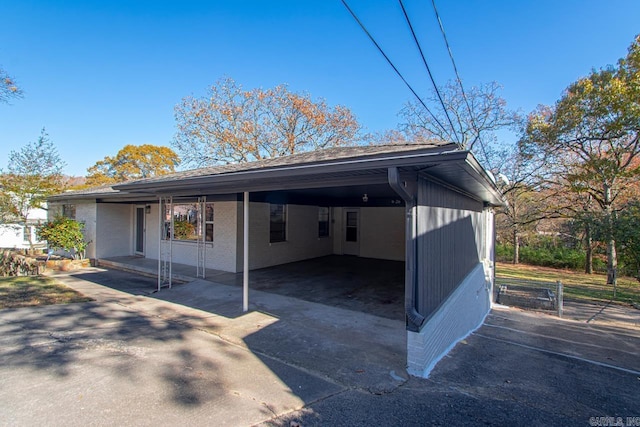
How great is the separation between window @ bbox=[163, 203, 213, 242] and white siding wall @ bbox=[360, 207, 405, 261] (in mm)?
6336

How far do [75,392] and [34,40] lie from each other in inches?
422

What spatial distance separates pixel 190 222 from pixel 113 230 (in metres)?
4.03

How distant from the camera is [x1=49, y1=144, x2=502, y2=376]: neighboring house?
3619 millimetres

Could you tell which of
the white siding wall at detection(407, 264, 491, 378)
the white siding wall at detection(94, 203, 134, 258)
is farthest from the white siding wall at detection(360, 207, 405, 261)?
the white siding wall at detection(94, 203, 134, 258)

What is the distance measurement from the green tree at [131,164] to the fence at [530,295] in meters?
26.1

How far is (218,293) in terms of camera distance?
7.07 m

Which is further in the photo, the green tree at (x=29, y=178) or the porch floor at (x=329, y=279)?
the green tree at (x=29, y=178)

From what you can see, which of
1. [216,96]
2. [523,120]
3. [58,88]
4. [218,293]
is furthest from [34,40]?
[523,120]

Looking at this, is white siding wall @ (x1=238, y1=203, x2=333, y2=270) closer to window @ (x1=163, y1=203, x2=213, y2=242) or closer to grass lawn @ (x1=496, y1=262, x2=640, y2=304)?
window @ (x1=163, y1=203, x2=213, y2=242)

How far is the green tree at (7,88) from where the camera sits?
27.4 feet

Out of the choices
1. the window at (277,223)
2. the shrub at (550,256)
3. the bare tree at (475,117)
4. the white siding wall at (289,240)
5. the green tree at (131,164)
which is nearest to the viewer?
the white siding wall at (289,240)

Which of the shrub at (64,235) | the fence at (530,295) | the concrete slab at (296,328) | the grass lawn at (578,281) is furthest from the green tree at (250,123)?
the concrete slab at (296,328)

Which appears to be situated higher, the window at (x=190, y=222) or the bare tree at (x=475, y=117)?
the bare tree at (x=475, y=117)

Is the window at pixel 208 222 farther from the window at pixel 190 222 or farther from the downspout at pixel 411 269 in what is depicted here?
the downspout at pixel 411 269
